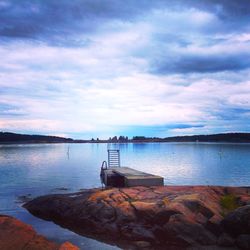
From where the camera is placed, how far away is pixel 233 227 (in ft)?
61.2

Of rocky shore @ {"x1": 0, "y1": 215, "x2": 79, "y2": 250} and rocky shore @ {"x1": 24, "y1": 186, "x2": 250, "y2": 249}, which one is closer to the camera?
rocky shore @ {"x1": 0, "y1": 215, "x2": 79, "y2": 250}

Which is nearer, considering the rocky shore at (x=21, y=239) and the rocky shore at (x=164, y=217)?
the rocky shore at (x=21, y=239)

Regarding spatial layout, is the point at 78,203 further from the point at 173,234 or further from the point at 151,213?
the point at 173,234

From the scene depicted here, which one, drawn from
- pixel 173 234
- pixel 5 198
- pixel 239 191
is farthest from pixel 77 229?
pixel 5 198

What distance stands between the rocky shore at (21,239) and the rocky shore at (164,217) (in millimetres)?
4802

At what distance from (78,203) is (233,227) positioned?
11.7m

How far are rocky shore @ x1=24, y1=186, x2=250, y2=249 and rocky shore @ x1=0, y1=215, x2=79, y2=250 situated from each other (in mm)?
4802

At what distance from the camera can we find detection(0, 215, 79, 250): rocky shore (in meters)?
15.5

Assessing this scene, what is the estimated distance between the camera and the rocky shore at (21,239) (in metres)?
15.5

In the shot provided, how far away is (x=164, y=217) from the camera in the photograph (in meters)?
20.4

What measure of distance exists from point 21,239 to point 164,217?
322 inches

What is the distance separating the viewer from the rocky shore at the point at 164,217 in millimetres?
18672

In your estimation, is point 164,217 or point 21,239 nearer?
point 21,239

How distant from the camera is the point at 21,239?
639 inches
